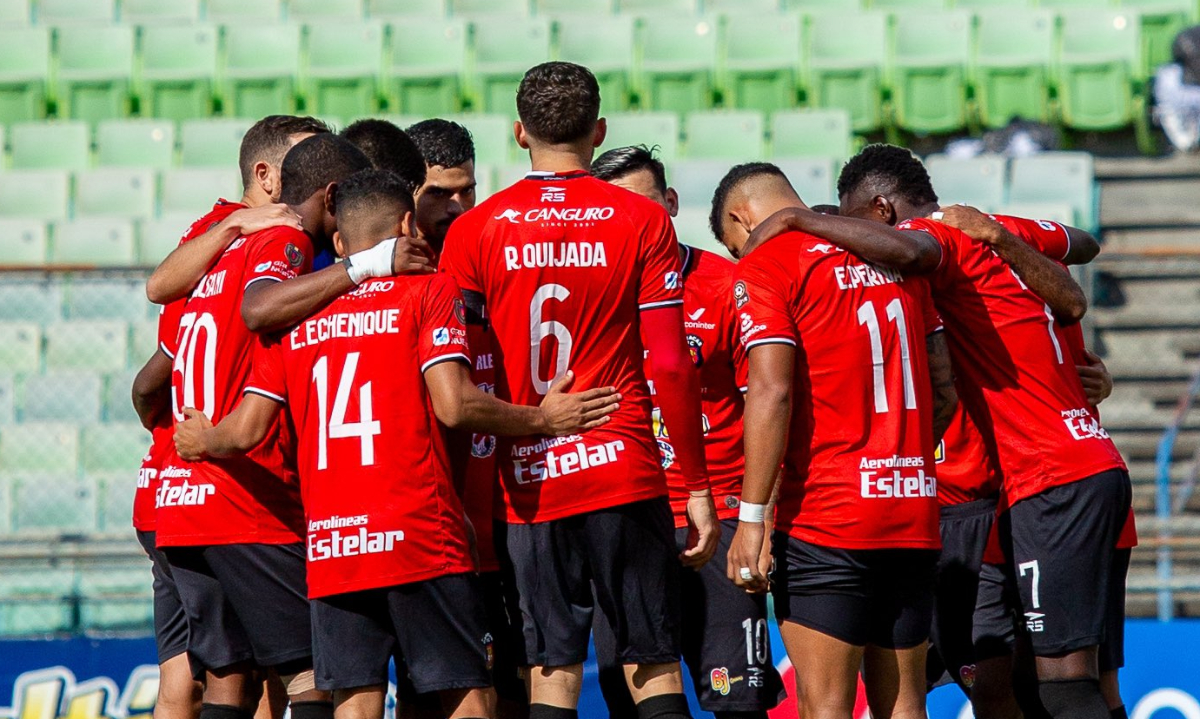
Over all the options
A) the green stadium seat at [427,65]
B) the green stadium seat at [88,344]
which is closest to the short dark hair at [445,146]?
the green stadium seat at [88,344]

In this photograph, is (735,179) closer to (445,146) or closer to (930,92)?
(445,146)

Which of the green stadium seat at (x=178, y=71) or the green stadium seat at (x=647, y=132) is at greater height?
the green stadium seat at (x=178, y=71)

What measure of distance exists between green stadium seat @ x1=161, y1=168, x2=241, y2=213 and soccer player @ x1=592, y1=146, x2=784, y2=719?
6.78 m

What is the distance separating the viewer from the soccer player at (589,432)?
459 centimetres

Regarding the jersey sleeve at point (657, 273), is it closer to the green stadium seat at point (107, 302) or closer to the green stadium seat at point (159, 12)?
the green stadium seat at point (107, 302)

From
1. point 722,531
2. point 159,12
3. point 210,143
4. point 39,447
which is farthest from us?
point 159,12

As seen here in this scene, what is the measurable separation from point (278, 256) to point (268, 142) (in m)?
0.85

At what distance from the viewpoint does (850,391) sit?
4.70 metres

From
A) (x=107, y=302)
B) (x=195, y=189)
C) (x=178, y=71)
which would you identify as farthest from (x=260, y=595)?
(x=178, y=71)

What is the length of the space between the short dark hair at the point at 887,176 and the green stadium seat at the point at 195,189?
744cm

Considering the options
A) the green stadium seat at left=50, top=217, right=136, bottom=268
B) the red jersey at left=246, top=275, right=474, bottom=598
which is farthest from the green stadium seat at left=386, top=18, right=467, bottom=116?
the red jersey at left=246, top=275, right=474, bottom=598

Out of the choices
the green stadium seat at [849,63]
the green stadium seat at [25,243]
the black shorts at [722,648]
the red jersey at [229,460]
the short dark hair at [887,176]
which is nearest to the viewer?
the red jersey at [229,460]

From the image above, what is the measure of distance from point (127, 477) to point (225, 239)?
4.90 m

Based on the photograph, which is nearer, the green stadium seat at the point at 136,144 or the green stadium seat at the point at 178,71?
the green stadium seat at the point at 136,144
